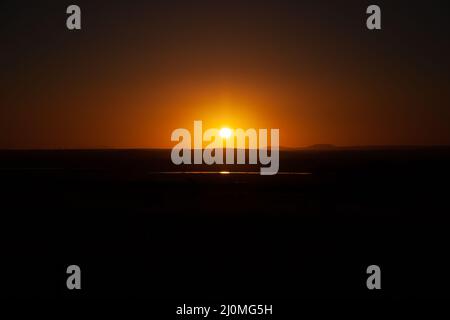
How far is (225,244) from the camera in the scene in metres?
13.3

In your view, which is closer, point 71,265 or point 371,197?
point 71,265

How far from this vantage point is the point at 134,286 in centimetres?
978

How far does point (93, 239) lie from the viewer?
548 inches

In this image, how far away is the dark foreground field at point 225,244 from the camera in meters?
9.79

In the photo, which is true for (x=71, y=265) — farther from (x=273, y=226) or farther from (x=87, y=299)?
(x=273, y=226)

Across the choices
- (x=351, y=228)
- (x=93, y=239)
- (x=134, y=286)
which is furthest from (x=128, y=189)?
(x=134, y=286)

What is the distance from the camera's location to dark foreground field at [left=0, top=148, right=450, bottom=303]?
9.79 m
